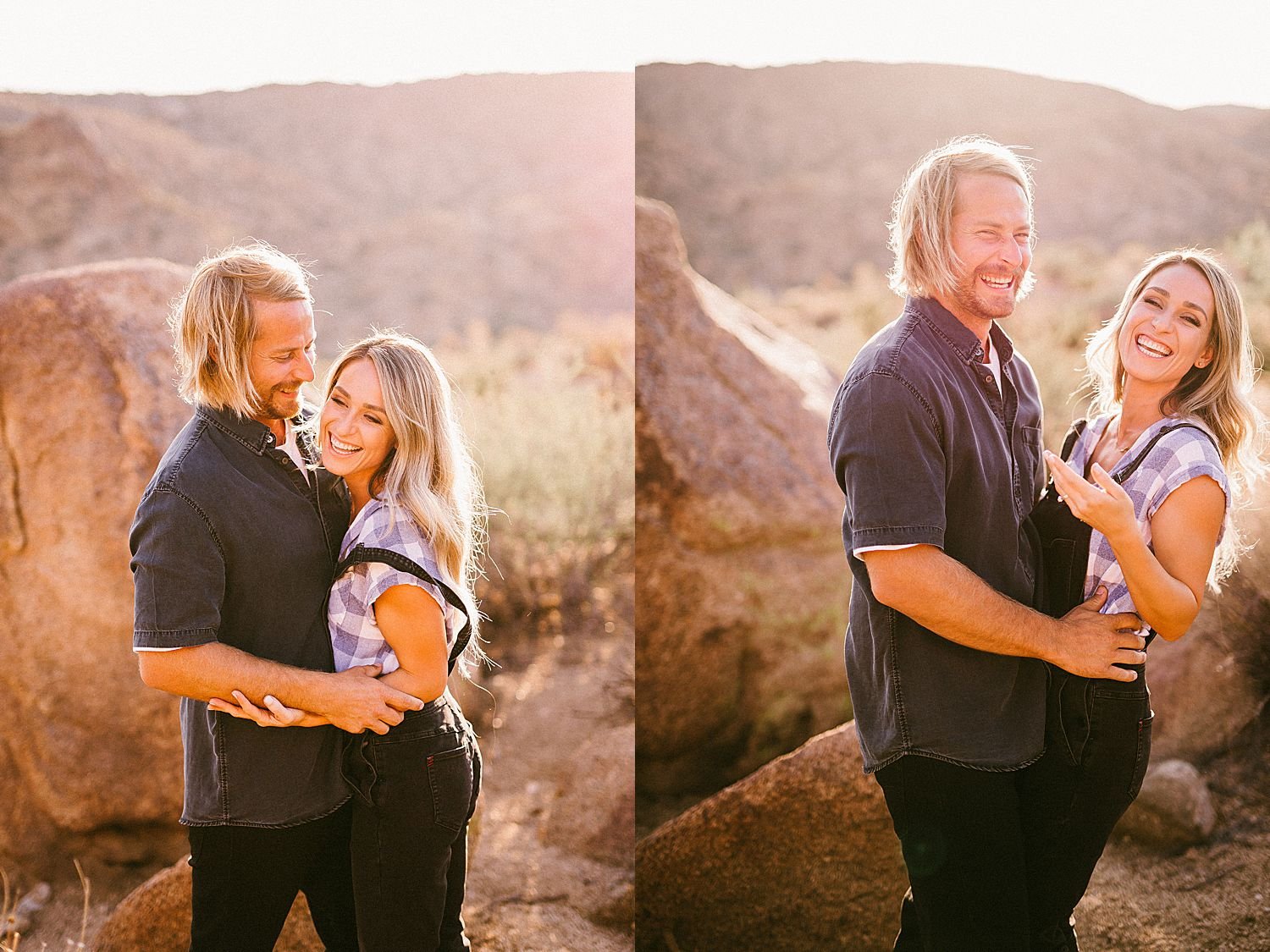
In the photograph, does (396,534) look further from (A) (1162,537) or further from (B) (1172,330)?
(B) (1172,330)

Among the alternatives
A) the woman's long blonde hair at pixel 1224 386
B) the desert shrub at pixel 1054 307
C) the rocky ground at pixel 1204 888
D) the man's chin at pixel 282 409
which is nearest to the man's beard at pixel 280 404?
the man's chin at pixel 282 409

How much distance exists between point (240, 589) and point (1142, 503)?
6.33 ft

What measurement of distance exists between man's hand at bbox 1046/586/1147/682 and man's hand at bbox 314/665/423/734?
4.50ft

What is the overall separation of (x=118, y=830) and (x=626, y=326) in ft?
30.6

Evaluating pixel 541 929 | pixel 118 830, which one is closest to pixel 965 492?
pixel 541 929

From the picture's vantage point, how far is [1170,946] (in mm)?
3506

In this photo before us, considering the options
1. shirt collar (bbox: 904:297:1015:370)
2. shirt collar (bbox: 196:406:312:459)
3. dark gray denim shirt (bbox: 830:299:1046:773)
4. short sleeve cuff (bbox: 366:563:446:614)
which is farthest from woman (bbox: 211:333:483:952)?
shirt collar (bbox: 904:297:1015:370)

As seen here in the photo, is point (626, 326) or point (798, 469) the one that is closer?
point (798, 469)

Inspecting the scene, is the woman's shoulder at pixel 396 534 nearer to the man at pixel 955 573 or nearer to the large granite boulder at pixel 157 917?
the man at pixel 955 573

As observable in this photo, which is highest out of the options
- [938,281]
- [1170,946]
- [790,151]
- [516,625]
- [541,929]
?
[790,151]

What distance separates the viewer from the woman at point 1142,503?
2.08m

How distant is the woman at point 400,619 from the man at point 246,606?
0.21ft

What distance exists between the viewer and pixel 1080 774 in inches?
87.4

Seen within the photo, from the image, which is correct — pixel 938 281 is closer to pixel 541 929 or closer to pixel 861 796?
pixel 861 796
